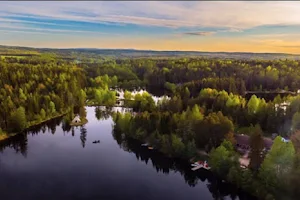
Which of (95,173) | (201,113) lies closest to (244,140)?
(201,113)

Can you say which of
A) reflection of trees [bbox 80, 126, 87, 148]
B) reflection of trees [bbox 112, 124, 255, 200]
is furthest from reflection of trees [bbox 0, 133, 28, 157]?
reflection of trees [bbox 112, 124, 255, 200]

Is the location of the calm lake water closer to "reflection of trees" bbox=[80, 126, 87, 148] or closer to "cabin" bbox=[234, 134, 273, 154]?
"reflection of trees" bbox=[80, 126, 87, 148]

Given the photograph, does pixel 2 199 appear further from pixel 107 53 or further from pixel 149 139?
pixel 107 53

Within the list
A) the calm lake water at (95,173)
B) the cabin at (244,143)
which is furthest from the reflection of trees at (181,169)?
the cabin at (244,143)

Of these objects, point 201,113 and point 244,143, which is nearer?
point 244,143

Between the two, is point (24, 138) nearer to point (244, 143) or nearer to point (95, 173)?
point (95, 173)

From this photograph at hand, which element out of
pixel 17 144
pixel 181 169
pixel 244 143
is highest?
pixel 244 143

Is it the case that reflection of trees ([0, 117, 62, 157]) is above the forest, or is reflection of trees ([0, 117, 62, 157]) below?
below

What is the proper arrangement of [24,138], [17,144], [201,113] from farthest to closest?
[24,138] < [201,113] < [17,144]
